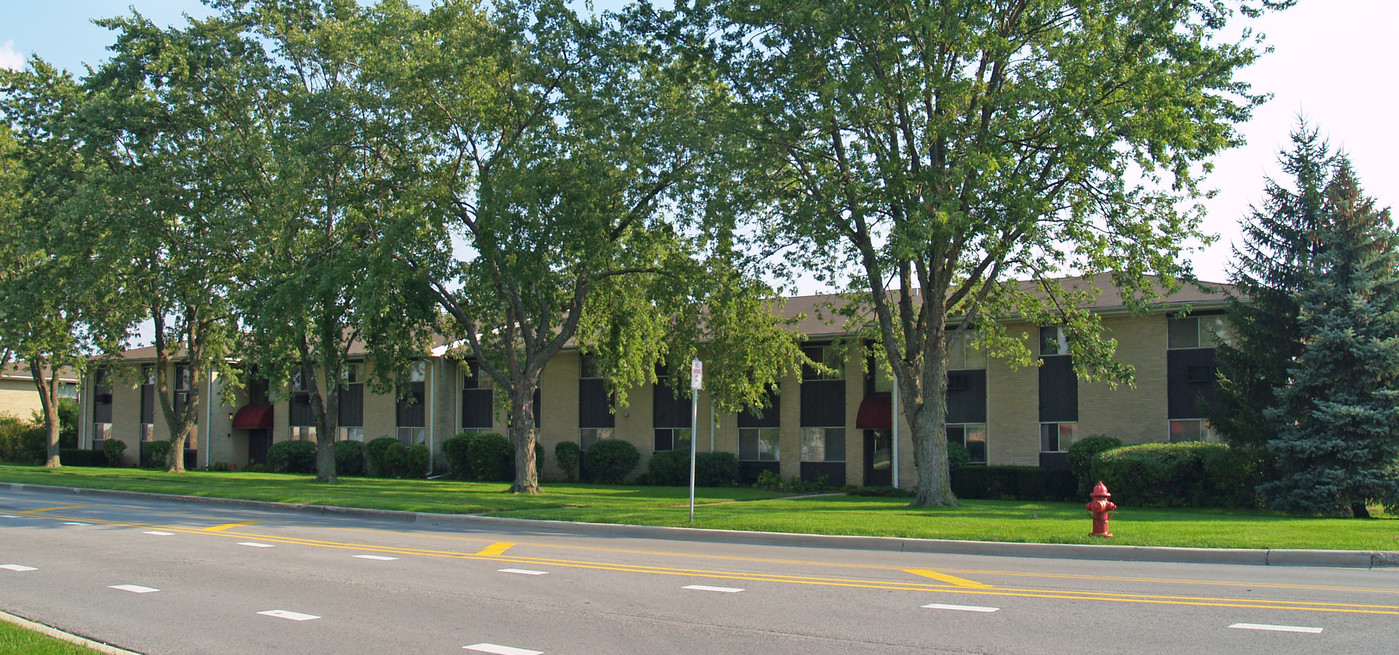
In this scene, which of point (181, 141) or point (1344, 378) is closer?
point (1344, 378)

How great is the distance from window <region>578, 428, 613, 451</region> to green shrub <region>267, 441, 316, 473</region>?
12.8 m

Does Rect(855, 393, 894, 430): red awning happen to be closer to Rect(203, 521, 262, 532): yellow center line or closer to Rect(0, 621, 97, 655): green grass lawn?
Rect(203, 521, 262, 532): yellow center line

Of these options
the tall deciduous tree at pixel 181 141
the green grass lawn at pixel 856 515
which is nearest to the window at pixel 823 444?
the green grass lawn at pixel 856 515

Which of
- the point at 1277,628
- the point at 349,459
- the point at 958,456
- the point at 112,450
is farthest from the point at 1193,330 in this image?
the point at 112,450

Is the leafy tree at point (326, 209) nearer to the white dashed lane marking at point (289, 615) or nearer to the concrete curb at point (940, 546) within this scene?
the concrete curb at point (940, 546)

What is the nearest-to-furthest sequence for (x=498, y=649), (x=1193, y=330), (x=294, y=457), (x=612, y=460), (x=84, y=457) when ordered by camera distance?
1. (x=498, y=649)
2. (x=1193, y=330)
3. (x=612, y=460)
4. (x=294, y=457)
5. (x=84, y=457)

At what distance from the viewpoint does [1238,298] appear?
2492 centimetres

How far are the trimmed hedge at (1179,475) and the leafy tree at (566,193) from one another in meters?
8.73

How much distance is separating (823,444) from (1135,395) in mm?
9637

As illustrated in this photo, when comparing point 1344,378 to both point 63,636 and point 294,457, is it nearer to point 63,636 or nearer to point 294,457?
point 63,636

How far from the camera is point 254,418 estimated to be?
46.9 meters

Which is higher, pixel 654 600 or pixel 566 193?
pixel 566 193

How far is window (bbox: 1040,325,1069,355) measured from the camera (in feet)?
96.9

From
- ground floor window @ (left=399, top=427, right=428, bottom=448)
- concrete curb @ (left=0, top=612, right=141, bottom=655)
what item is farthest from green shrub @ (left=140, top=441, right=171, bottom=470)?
concrete curb @ (left=0, top=612, right=141, bottom=655)
